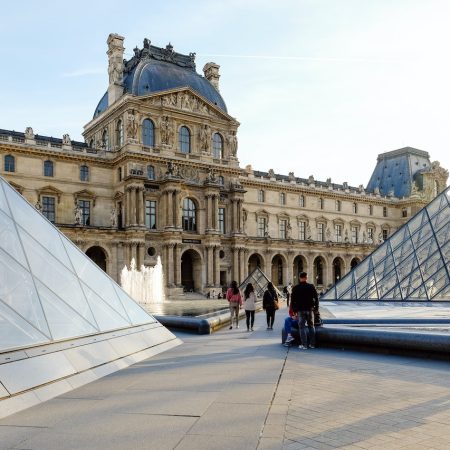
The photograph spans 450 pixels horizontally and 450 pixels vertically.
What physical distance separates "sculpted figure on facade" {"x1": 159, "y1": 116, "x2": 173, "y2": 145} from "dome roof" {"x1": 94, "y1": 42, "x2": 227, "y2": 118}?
2892 mm

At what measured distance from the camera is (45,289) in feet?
27.9

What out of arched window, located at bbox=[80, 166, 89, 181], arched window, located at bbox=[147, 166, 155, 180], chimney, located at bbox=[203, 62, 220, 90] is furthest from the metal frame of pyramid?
chimney, located at bbox=[203, 62, 220, 90]

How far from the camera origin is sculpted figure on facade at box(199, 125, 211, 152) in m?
50.7

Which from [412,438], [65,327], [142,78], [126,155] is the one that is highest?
[142,78]

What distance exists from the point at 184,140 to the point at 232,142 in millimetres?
5472

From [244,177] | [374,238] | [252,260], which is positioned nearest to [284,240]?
[252,260]

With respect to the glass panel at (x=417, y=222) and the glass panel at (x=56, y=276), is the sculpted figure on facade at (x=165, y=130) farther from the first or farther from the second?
the glass panel at (x=56, y=276)

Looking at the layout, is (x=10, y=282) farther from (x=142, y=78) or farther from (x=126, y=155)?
(x=142, y=78)

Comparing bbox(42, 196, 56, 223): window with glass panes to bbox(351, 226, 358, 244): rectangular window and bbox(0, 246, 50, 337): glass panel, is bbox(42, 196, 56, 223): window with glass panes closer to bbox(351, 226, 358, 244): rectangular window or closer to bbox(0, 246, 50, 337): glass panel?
bbox(0, 246, 50, 337): glass panel

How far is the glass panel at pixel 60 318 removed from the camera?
8.05 metres

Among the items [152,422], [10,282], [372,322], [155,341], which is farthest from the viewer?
[372,322]

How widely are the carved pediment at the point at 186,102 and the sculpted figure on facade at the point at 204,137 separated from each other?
1.38 m

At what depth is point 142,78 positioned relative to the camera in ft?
160

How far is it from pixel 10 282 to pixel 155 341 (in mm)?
4171
